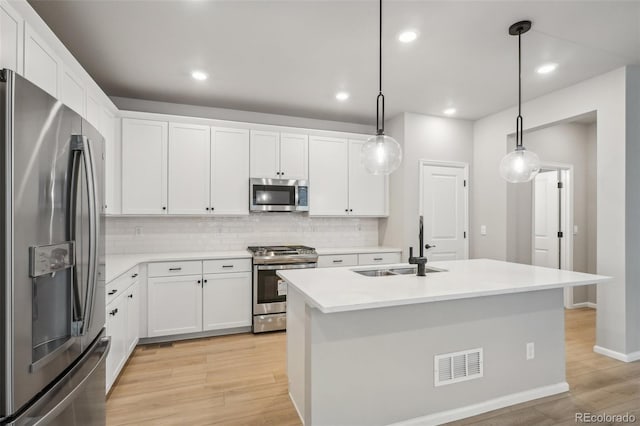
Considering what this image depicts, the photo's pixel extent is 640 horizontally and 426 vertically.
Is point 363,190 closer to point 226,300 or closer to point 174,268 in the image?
point 226,300

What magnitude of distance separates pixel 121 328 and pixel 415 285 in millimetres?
2351

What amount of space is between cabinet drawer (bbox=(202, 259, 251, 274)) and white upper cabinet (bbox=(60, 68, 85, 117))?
6.08 feet

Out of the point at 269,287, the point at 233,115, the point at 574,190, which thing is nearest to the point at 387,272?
the point at 269,287

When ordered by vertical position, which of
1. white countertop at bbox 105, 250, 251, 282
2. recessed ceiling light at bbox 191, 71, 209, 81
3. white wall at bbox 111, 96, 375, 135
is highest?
recessed ceiling light at bbox 191, 71, 209, 81

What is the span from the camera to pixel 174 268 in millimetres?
3613

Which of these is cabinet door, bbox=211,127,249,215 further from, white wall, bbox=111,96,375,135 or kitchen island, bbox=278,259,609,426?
kitchen island, bbox=278,259,609,426

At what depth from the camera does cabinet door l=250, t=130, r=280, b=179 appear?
4.21 m

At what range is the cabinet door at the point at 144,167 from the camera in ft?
12.1

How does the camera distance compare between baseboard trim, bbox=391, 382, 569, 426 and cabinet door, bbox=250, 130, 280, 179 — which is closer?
baseboard trim, bbox=391, 382, 569, 426

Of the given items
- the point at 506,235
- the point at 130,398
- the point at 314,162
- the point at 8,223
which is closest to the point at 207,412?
the point at 130,398

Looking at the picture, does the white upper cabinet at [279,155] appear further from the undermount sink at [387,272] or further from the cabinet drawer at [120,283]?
the undermount sink at [387,272]

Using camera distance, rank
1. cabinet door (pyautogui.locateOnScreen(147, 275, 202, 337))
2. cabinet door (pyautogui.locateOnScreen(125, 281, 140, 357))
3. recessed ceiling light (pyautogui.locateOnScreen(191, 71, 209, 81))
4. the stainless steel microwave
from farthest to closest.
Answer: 1. the stainless steel microwave
2. cabinet door (pyautogui.locateOnScreen(147, 275, 202, 337))
3. recessed ceiling light (pyautogui.locateOnScreen(191, 71, 209, 81))
4. cabinet door (pyautogui.locateOnScreen(125, 281, 140, 357))

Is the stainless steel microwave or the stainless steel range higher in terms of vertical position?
the stainless steel microwave

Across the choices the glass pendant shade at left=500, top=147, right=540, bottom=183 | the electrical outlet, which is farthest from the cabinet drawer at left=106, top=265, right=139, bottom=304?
the glass pendant shade at left=500, top=147, right=540, bottom=183
